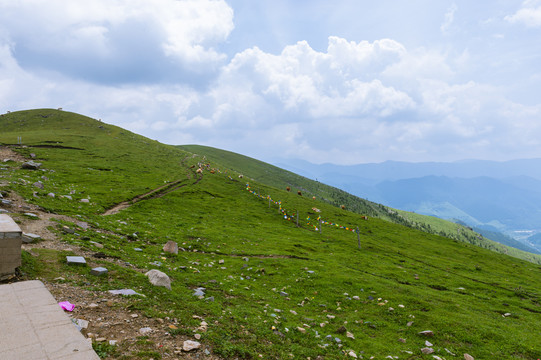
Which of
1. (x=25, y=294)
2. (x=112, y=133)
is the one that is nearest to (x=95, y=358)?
(x=25, y=294)

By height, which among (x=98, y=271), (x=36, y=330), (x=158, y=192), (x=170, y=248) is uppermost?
(x=158, y=192)

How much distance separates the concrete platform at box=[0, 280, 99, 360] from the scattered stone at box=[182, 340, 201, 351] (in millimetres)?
2908

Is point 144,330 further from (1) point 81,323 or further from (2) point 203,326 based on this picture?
(2) point 203,326

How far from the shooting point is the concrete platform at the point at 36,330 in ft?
20.6

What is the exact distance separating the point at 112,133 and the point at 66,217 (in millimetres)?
120720

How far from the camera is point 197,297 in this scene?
46.6 ft

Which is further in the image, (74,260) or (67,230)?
(67,230)

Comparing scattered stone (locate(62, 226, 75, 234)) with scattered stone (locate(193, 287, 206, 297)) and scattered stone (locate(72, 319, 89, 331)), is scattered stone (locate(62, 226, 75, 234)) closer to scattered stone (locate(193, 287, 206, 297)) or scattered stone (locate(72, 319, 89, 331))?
scattered stone (locate(193, 287, 206, 297))

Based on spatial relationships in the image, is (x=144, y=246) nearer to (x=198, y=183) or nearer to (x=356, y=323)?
(x=356, y=323)

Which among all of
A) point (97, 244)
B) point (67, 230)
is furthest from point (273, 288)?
point (67, 230)

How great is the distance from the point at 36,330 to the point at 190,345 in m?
4.37

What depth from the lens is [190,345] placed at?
343 inches

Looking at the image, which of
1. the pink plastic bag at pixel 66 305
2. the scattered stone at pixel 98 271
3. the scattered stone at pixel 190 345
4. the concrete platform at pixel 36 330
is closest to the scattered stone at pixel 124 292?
the pink plastic bag at pixel 66 305

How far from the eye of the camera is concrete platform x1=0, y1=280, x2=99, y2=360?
6.27m
